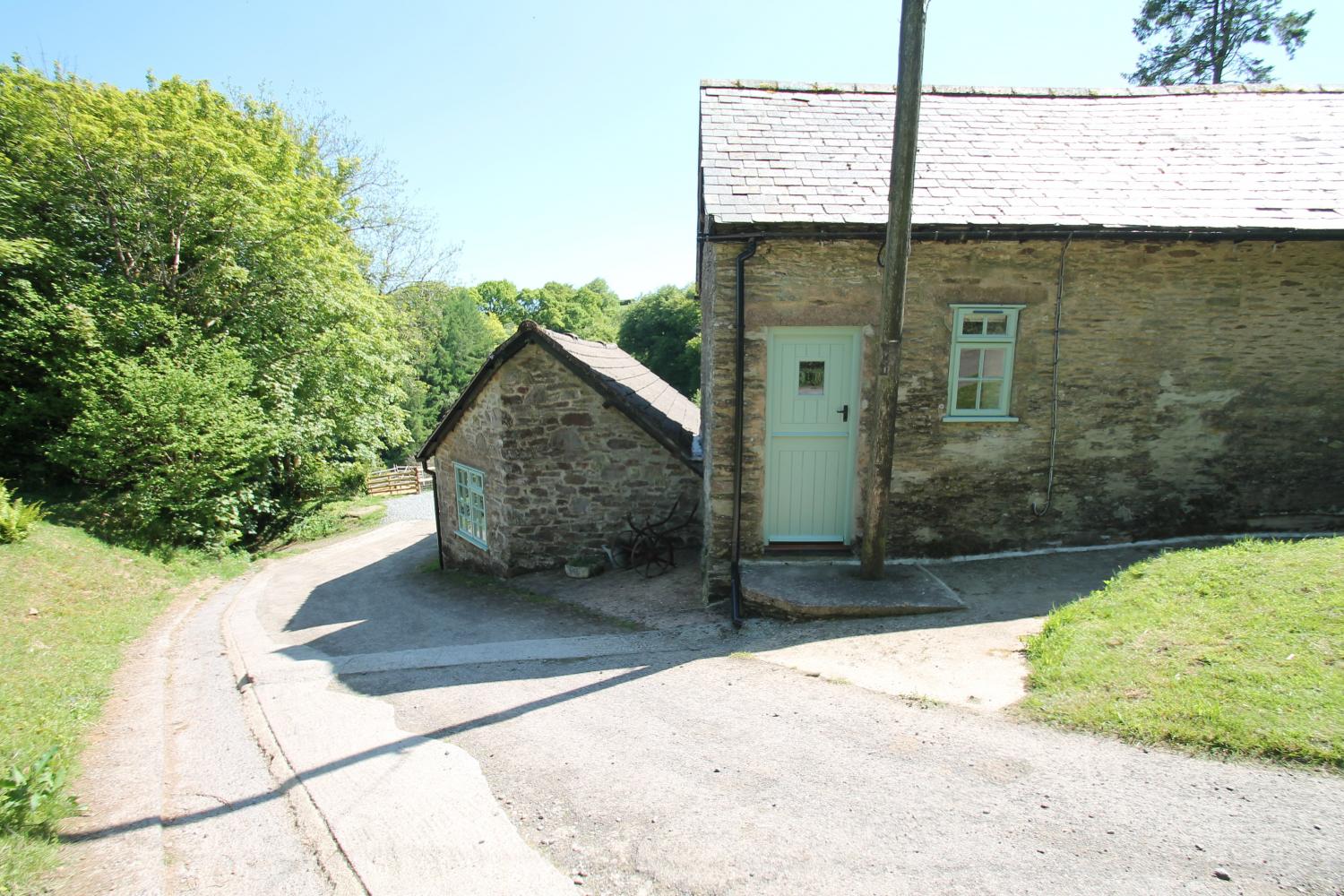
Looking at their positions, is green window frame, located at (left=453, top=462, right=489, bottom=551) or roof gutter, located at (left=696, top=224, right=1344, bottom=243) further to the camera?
green window frame, located at (left=453, top=462, right=489, bottom=551)

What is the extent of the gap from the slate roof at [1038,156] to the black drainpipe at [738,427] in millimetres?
592

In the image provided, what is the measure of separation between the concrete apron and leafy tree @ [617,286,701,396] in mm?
35355

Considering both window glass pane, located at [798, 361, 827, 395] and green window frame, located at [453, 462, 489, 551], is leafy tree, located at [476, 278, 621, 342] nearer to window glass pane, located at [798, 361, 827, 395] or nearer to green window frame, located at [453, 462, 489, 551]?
green window frame, located at [453, 462, 489, 551]

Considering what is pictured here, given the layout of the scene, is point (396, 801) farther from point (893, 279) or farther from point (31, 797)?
point (893, 279)

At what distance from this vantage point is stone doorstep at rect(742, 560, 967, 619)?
6086mm

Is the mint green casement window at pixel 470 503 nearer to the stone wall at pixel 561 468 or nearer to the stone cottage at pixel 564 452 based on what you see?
A: the stone cottage at pixel 564 452

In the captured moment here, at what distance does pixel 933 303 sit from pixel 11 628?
11.1m

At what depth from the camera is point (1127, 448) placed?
23.5ft

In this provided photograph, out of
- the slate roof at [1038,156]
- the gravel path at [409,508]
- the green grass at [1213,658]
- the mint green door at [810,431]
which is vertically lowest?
the gravel path at [409,508]

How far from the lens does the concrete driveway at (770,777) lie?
2941mm

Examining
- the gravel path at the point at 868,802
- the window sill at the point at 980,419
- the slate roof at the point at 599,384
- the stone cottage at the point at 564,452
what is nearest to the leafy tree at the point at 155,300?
the slate roof at the point at 599,384

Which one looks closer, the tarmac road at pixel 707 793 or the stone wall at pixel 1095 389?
the tarmac road at pixel 707 793

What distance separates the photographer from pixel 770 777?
377 centimetres

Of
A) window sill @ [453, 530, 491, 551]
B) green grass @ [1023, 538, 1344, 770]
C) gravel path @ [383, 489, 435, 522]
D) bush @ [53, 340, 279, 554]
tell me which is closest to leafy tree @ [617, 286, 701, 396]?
gravel path @ [383, 489, 435, 522]
